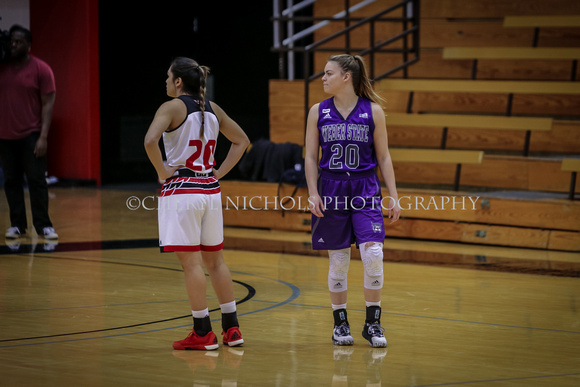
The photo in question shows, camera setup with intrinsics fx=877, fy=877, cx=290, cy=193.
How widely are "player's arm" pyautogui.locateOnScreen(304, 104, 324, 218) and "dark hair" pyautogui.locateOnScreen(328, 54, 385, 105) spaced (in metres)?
0.22

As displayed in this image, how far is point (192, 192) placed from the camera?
12.8 ft

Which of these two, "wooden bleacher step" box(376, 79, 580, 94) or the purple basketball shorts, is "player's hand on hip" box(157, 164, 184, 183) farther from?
"wooden bleacher step" box(376, 79, 580, 94)

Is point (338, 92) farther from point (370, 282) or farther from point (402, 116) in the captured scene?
point (402, 116)

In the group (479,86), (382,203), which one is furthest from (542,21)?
(382,203)

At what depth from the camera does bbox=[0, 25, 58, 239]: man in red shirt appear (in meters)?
7.24

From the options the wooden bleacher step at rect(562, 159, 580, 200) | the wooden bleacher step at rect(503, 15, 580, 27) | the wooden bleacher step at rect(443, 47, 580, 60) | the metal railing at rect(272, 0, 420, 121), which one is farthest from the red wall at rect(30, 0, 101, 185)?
the wooden bleacher step at rect(562, 159, 580, 200)

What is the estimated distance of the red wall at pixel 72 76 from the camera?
11969 millimetres

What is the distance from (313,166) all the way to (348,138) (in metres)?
0.21

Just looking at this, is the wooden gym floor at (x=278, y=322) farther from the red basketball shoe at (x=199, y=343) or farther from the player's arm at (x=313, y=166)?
the player's arm at (x=313, y=166)

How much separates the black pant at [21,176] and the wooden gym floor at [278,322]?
0.96 feet

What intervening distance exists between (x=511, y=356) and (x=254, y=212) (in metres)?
4.81

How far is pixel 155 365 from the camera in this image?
366cm

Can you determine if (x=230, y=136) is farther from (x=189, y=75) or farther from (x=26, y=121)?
(x=26, y=121)

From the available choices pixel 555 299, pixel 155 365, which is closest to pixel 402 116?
pixel 555 299
